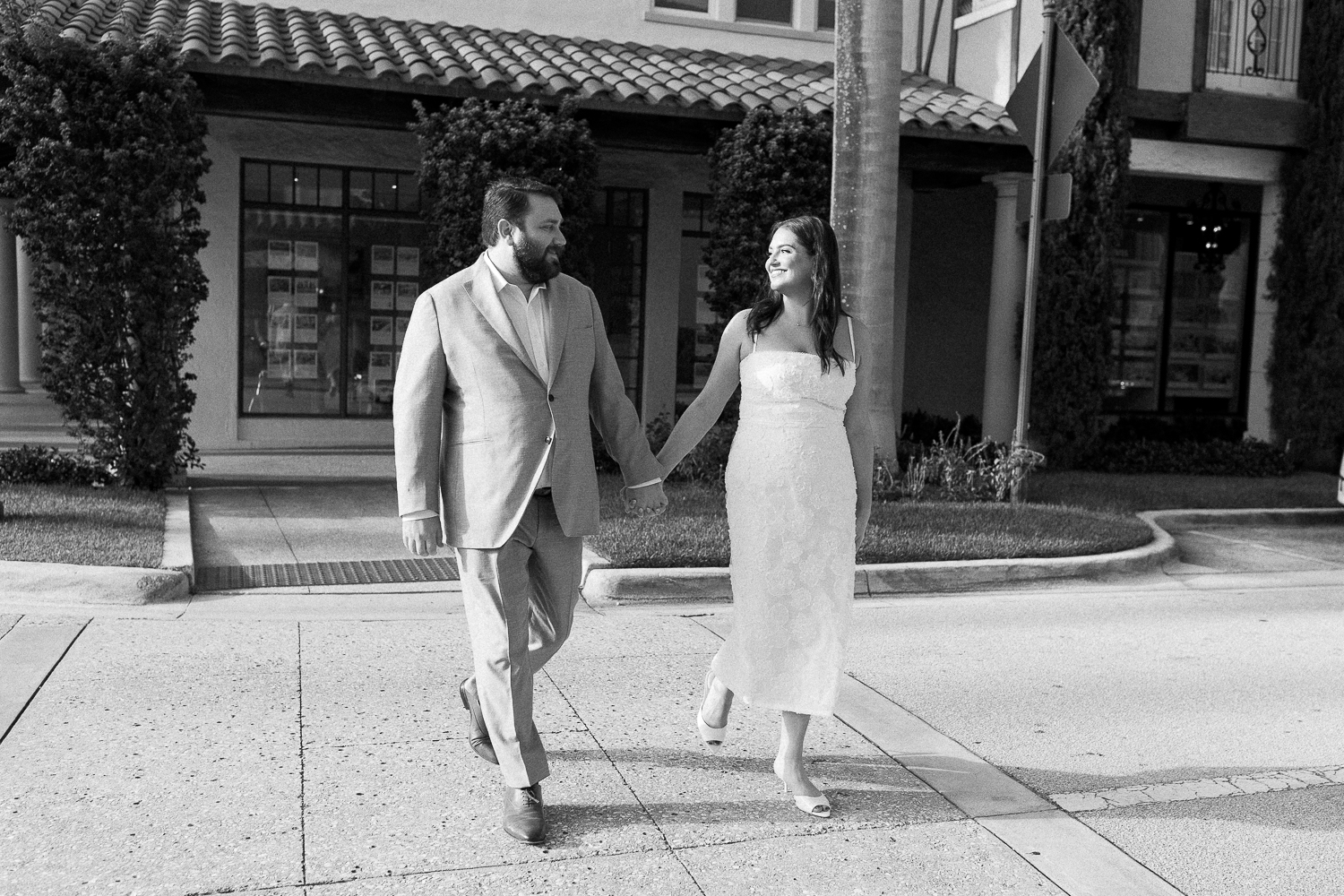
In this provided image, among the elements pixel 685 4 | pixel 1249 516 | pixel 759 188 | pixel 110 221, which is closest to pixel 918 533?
pixel 1249 516

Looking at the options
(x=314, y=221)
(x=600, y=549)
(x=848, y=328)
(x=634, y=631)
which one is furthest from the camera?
(x=314, y=221)

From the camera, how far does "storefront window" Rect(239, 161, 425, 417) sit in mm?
13586

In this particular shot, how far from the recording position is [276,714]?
512cm

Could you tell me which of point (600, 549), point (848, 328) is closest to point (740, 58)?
point (600, 549)

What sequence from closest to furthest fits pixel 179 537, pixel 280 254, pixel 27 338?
pixel 179 537
pixel 280 254
pixel 27 338

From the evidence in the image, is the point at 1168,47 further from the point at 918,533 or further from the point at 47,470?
the point at 47,470

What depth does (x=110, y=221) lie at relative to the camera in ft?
31.6

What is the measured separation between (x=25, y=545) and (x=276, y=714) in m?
3.26

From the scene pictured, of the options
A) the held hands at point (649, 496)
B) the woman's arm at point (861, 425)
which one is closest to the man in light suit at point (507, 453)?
the held hands at point (649, 496)

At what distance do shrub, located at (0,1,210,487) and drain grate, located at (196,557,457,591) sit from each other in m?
2.59

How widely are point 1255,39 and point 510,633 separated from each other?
13733 mm

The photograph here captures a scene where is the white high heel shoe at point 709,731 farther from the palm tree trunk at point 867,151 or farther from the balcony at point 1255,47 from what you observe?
the balcony at point 1255,47

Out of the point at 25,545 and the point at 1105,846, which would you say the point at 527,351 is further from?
the point at 25,545

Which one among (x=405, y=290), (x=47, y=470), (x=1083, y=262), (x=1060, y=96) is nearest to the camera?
(x=1060, y=96)
